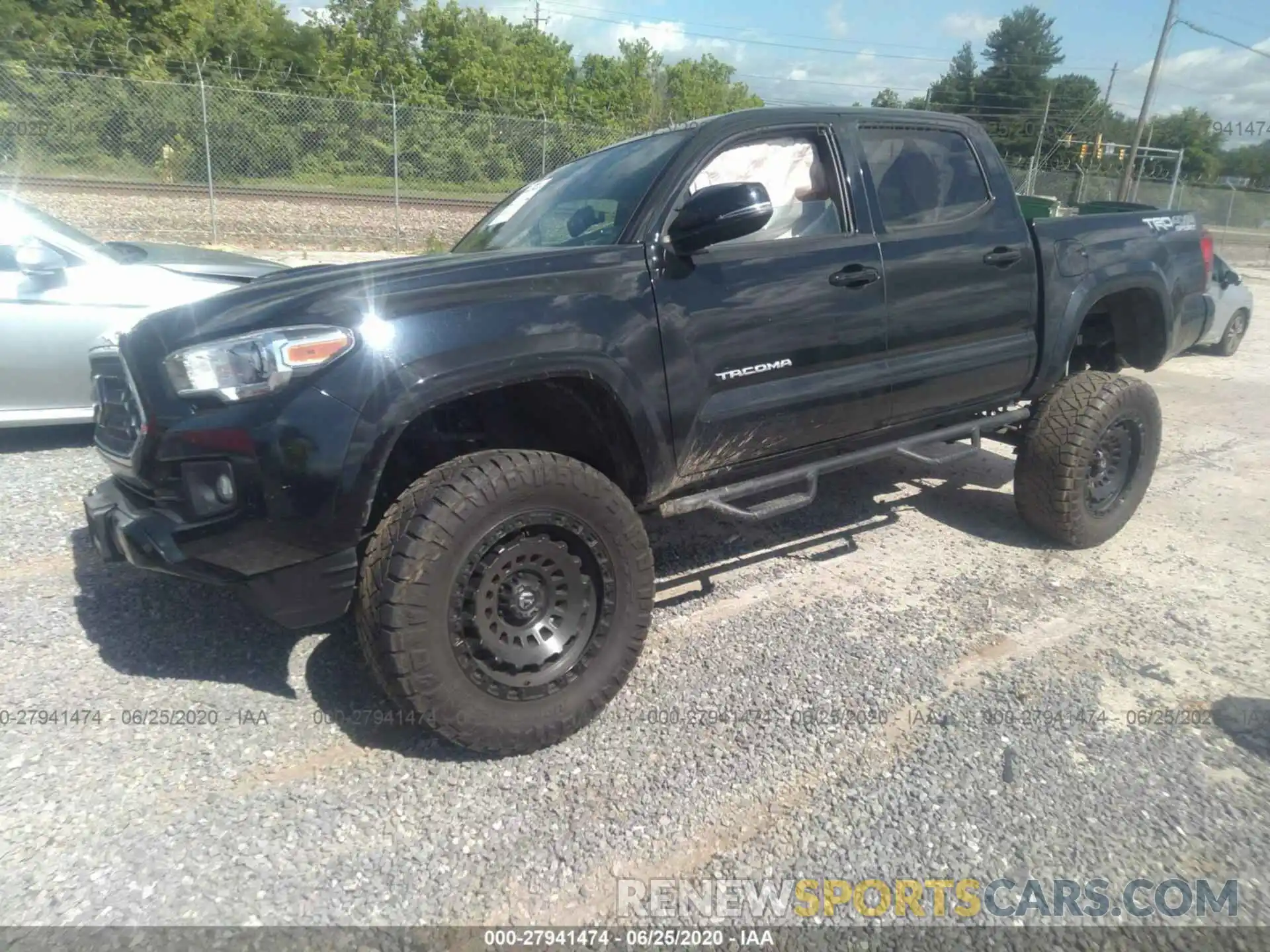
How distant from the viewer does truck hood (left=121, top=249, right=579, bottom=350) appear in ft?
8.57

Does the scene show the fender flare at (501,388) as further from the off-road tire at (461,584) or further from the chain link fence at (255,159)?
the chain link fence at (255,159)

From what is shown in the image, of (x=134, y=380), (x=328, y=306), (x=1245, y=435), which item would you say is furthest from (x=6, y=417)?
(x=1245, y=435)

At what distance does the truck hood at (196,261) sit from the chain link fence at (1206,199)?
27829 mm

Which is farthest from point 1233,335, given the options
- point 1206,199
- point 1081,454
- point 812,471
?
point 1206,199

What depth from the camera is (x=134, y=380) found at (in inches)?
108

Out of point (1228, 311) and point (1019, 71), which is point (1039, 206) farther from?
point (1019, 71)

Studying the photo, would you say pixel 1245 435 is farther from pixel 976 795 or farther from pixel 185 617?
pixel 185 617

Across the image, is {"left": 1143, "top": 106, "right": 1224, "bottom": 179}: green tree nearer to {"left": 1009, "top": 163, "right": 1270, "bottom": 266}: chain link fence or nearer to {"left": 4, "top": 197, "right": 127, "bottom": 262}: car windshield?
{"left": 1009, "top": 163, "right": 1270, "bottom": 266}: chain link fence

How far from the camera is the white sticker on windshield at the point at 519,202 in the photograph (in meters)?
4.14

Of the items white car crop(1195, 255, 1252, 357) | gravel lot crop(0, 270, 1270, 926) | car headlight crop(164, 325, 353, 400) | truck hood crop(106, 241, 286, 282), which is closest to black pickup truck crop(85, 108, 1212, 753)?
car headlight crop(164, 325, 353, 400)

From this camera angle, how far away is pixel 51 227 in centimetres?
538

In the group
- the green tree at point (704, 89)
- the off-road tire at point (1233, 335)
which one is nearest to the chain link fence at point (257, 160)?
the off-road tire at point (1233, 335)

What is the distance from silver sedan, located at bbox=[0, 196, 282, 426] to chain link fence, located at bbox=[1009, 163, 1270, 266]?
94.2ft

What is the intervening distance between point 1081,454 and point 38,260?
18.9ft
